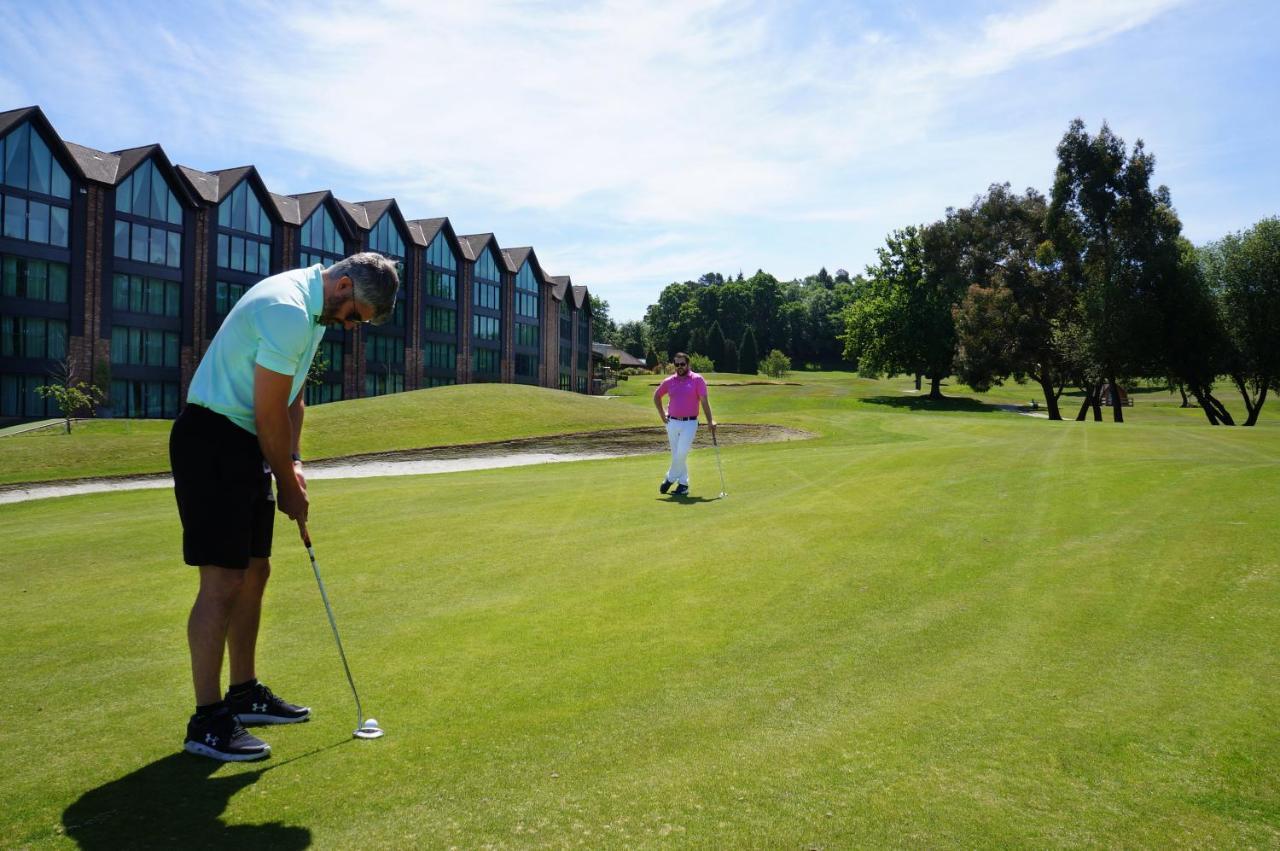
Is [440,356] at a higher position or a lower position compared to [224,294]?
lower

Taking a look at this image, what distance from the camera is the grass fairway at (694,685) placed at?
3.74 metres

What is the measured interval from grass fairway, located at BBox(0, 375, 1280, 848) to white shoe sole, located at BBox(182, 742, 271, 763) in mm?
58

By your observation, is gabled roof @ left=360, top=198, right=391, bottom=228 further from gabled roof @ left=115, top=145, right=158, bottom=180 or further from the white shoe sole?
the white shoe sole

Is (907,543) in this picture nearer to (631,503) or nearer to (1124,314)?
(631,503)

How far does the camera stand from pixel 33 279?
51.3 metres

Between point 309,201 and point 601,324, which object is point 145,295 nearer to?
point 309,201

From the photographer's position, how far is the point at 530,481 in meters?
18.9

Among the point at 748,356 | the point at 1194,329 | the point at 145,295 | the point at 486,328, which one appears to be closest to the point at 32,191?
the point at 145,295

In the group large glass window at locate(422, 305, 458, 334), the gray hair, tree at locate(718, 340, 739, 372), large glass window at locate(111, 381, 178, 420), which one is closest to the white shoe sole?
the gray hair

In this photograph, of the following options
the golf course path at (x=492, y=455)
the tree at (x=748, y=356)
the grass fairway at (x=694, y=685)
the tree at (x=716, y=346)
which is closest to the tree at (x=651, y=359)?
the tree at (x=716, y=346)

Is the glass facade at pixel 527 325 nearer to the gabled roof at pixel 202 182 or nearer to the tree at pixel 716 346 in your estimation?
the gabled roof at pixel 202 182

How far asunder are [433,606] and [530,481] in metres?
11.8

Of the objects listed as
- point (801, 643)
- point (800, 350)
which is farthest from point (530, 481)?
point (800, 350)

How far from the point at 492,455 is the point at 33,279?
3746cm
